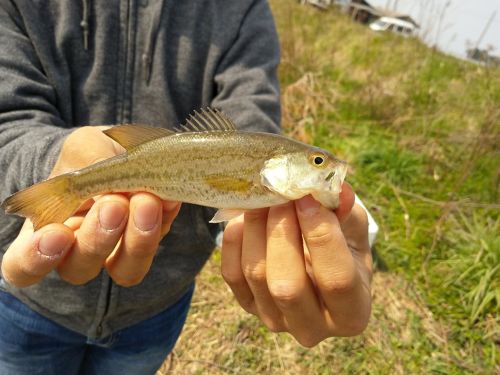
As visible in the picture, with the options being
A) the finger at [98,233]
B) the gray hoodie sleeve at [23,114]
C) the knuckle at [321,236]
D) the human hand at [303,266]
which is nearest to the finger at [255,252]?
the human hand at [303,266]

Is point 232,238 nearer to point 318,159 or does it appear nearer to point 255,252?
point 255,252

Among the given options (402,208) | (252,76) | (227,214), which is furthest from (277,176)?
(402,208)

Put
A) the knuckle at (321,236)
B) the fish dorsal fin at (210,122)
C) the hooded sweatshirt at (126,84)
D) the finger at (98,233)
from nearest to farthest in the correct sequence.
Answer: the knuckle at (321,236), the finger at (98,233), the fish dorsal fin at (210,122), the hooded sweatshirt at (126,84)

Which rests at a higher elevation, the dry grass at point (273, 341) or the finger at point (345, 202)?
the finger at point (345, 202)

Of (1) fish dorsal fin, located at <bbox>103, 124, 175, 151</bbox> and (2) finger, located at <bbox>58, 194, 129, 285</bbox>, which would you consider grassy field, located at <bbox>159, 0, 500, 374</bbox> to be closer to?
(2) finger, located at <bbox>58, 194, 129, 285</bbox>

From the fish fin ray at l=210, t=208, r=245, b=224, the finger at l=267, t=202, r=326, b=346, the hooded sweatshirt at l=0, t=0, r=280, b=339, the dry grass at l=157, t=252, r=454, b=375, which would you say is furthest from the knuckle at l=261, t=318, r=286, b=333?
the dry grass at l=157, t=252, r=454, b=375

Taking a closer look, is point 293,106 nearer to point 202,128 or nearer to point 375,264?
point 375,264

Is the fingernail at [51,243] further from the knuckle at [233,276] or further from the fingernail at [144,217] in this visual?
the knuckle at [233,276]
